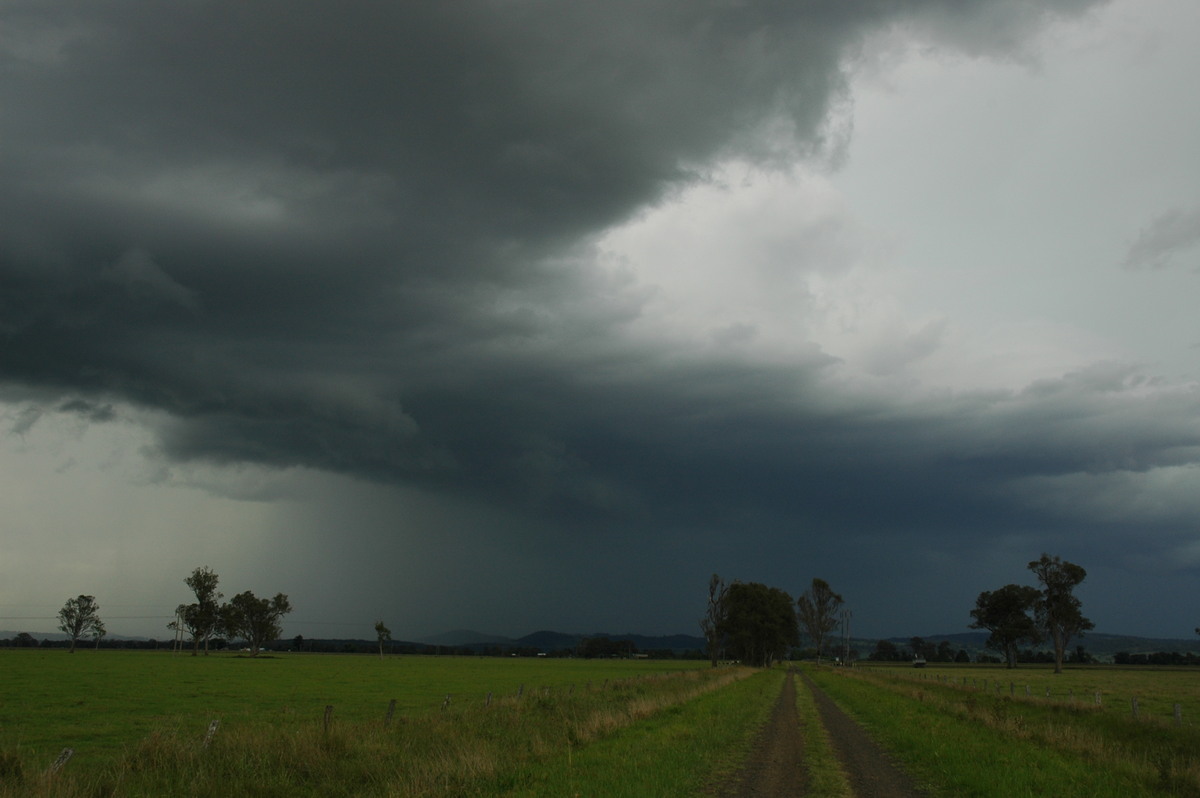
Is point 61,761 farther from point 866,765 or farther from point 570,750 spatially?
point 866,765

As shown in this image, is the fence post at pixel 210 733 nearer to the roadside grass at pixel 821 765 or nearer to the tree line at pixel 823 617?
the roadside grass at pixel 821 765

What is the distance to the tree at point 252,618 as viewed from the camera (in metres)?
168

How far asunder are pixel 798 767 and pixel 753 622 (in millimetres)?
100231

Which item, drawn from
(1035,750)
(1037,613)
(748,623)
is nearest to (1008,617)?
(1037,613)

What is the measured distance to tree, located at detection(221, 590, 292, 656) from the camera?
168 metres

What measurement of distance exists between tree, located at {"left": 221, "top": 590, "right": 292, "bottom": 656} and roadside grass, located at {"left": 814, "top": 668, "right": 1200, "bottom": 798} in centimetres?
16668

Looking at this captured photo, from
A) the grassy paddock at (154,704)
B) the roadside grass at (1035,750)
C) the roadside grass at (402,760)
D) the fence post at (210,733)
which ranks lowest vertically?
the grassy paddock at (154,704)

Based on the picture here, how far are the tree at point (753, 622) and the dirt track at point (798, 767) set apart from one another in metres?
89.6

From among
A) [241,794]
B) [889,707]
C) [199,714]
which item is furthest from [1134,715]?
[199,714]

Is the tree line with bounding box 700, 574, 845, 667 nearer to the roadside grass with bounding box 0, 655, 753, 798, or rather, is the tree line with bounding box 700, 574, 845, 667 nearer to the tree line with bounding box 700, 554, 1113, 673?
the tree line with bounding box 700, 554, 1113, 673

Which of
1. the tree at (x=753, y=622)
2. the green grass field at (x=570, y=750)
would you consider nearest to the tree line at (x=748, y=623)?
the tree at (x=753, y=622)

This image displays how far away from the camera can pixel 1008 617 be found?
5935 inches

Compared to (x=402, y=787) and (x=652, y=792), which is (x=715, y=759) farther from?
(x=402, y=787)

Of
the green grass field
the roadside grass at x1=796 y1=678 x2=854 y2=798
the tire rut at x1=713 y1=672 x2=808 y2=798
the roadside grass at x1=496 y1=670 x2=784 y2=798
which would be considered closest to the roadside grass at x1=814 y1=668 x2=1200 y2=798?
the green grass field
